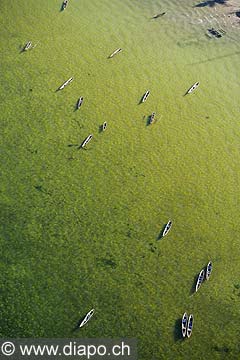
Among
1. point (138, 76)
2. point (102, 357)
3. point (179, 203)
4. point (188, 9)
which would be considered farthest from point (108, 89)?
point (102, 357)

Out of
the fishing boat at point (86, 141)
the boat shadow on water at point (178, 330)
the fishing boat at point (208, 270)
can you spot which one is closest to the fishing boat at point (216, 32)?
the fishing boat at point (86, 141)

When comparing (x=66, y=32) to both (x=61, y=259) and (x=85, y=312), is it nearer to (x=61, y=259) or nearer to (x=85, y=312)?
(x=61, y=259)

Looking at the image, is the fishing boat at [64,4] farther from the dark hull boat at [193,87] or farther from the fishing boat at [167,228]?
the fishing boat at [167,228]

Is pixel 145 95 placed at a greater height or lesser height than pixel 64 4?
lesser

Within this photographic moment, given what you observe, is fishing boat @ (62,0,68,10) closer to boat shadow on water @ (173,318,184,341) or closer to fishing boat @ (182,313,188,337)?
fishing boat @ (182,313,188,337)

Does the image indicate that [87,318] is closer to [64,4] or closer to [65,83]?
Answer: [65,83]

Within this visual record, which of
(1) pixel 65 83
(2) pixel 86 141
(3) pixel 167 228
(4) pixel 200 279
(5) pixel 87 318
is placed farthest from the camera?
(1) pixel 65 83

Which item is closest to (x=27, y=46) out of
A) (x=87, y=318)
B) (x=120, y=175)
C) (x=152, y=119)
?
(x=152, y=119)

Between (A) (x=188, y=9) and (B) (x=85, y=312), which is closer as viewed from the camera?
(B) (x=85, y=312)
